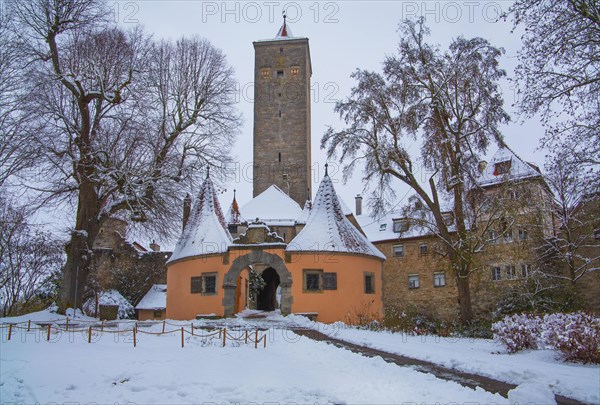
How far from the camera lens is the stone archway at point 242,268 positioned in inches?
903

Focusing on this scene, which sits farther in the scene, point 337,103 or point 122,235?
point 122,235

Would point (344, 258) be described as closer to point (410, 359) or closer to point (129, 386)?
point (410, 359)

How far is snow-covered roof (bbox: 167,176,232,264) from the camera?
24.3 m

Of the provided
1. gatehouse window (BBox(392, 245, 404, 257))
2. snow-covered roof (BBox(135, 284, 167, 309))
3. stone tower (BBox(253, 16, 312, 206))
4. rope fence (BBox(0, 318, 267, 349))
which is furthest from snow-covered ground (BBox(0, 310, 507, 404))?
stone tower (BBox(253, 16, 312, 206))

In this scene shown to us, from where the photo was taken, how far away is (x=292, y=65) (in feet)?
160

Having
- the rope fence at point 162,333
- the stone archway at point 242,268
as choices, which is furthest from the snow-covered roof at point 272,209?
the rope fence at point 162,333

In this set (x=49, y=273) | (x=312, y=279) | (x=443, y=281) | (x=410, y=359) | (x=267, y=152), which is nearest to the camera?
(x=410, y=359)

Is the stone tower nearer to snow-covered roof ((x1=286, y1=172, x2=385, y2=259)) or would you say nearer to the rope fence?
snow-covered roof ((x1=286, y1=172, x2=385, y2=259))

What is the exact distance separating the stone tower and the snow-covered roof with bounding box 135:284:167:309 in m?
11.6

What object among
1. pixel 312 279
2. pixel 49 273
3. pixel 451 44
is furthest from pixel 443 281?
pixel 49 273

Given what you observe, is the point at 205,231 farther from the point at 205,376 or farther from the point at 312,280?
the point at 205,376

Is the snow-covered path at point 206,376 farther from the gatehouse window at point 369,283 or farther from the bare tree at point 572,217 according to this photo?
the gatehouse window at point 369,283

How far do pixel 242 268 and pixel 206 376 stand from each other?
13001mm

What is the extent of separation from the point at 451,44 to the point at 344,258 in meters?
9.36
